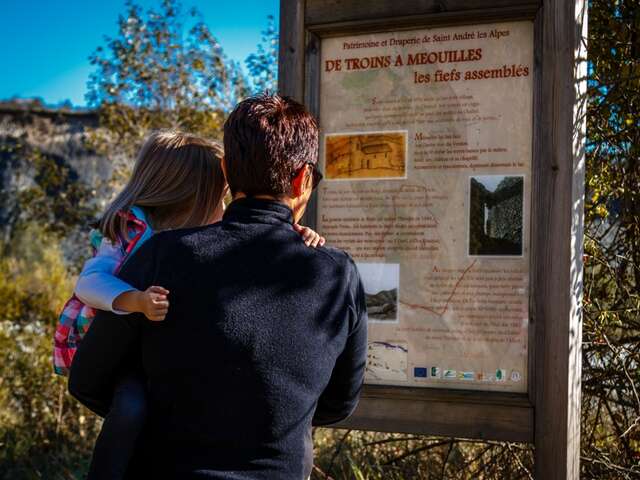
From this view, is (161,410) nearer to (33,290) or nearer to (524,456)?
(524,456)

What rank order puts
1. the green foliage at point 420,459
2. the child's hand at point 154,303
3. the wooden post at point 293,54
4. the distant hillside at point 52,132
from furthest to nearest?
the distant hillside at point 52,132 → the green foliage at point 420,459 → the wooden post at point 293,54 → the child's hand at point 154,303

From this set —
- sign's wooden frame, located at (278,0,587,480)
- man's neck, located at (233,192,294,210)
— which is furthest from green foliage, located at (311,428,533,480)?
man's neck, located at (233,192,294,210)

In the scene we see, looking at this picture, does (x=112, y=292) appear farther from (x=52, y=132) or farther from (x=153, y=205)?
(x=52, y=132)

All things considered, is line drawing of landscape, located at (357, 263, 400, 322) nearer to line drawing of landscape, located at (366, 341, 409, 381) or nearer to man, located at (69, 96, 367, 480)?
line drawing of landscape, located at (366, 341, 409, 381)

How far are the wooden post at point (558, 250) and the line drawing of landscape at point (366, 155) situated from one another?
0.50 m

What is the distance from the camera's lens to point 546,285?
8.75ft

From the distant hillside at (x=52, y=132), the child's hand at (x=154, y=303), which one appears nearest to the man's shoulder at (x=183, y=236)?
the child's hand at (x=154, y=303)

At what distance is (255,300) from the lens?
5.71 ft

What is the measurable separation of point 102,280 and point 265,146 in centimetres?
69

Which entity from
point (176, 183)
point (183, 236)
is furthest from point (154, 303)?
point (176, 183)

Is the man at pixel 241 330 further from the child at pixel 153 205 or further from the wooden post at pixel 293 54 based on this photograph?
the wooden post at pixel 293 54

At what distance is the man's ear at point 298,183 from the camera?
6.17ft

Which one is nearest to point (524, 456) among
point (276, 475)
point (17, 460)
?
point (276, 475)

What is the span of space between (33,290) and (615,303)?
820 cm
